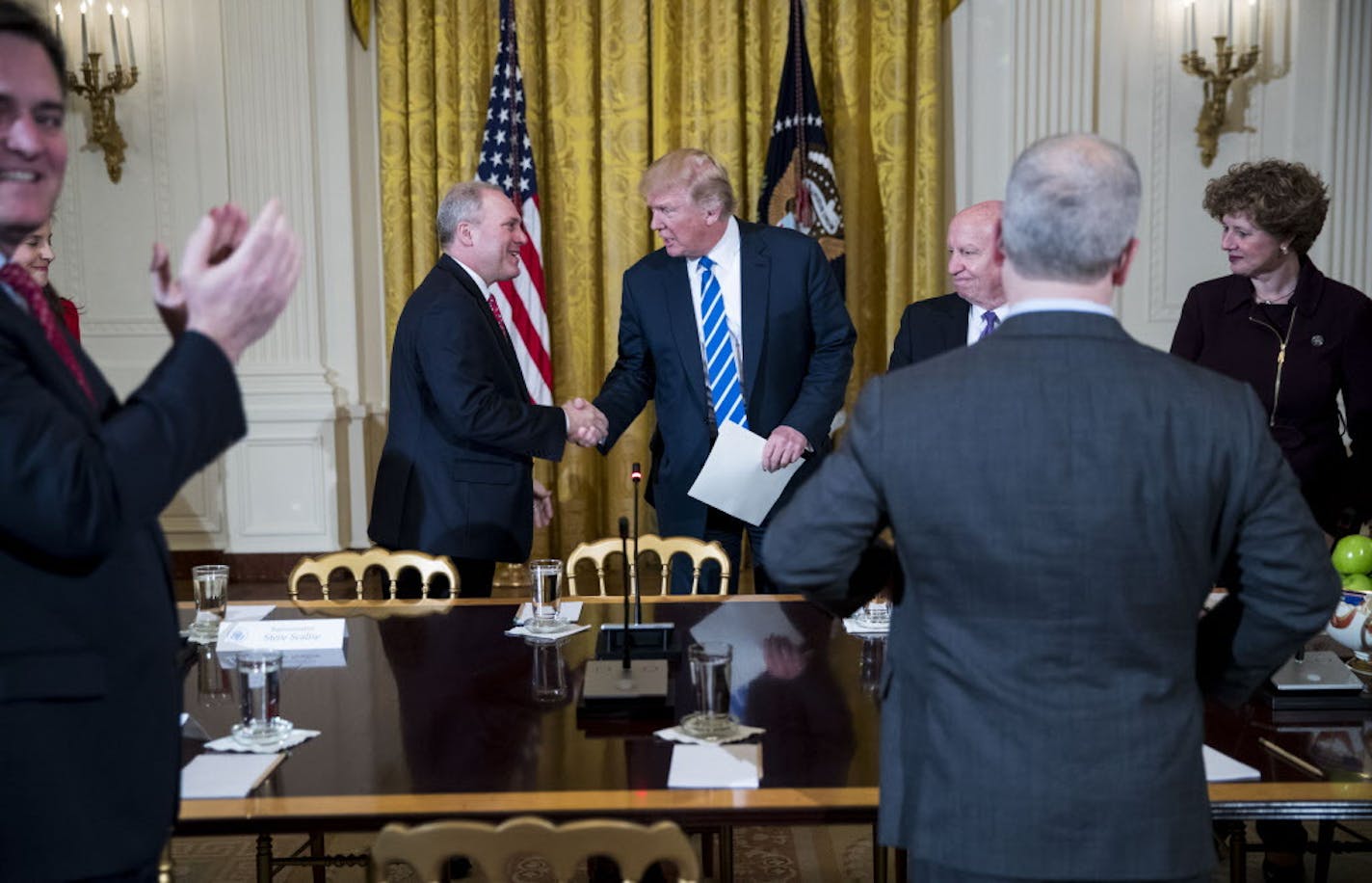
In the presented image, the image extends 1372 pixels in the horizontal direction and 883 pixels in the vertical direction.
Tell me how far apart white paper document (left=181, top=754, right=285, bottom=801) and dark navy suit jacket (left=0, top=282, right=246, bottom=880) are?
1.86 ft

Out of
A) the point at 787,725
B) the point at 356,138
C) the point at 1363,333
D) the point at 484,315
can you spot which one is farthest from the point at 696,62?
the point at 787,725

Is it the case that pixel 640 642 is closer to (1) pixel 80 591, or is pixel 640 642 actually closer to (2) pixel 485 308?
(1) pixel 80 591

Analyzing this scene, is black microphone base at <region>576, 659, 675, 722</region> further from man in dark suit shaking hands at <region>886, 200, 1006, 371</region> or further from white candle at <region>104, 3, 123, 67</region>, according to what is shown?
white candle at <region>104, 3, 123, 67</region>

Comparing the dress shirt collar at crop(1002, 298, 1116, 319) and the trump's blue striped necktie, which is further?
the trump's blue striped necktie

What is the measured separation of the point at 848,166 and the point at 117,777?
19.2ft

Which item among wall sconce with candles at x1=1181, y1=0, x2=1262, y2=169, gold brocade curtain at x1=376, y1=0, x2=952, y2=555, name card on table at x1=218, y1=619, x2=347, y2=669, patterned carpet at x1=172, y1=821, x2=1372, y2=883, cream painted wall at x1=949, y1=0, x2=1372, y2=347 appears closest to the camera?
name card on table at x1=218, y1=619, x2=347, y2=669

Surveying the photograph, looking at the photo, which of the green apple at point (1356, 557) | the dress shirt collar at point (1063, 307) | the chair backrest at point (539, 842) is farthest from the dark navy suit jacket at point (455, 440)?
the dress shirt collar at point (1063, 307)

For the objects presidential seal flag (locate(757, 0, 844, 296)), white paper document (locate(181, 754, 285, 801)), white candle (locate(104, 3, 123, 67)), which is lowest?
white paper document (locate(181, 754, 285, 801))

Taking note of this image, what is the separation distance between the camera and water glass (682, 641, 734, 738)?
2.15 meters

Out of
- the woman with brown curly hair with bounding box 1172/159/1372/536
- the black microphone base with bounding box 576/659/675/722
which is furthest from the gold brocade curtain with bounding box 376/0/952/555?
the black microphone base with bounding box 576/659/675/722

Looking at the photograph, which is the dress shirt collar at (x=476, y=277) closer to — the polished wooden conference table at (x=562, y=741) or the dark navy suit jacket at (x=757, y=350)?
the dark navy suit jacket at (x=757, y=350)

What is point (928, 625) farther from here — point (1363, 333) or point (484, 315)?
point (1363, 333)

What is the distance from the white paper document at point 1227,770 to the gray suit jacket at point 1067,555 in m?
0.43

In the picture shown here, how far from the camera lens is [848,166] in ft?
22.2
